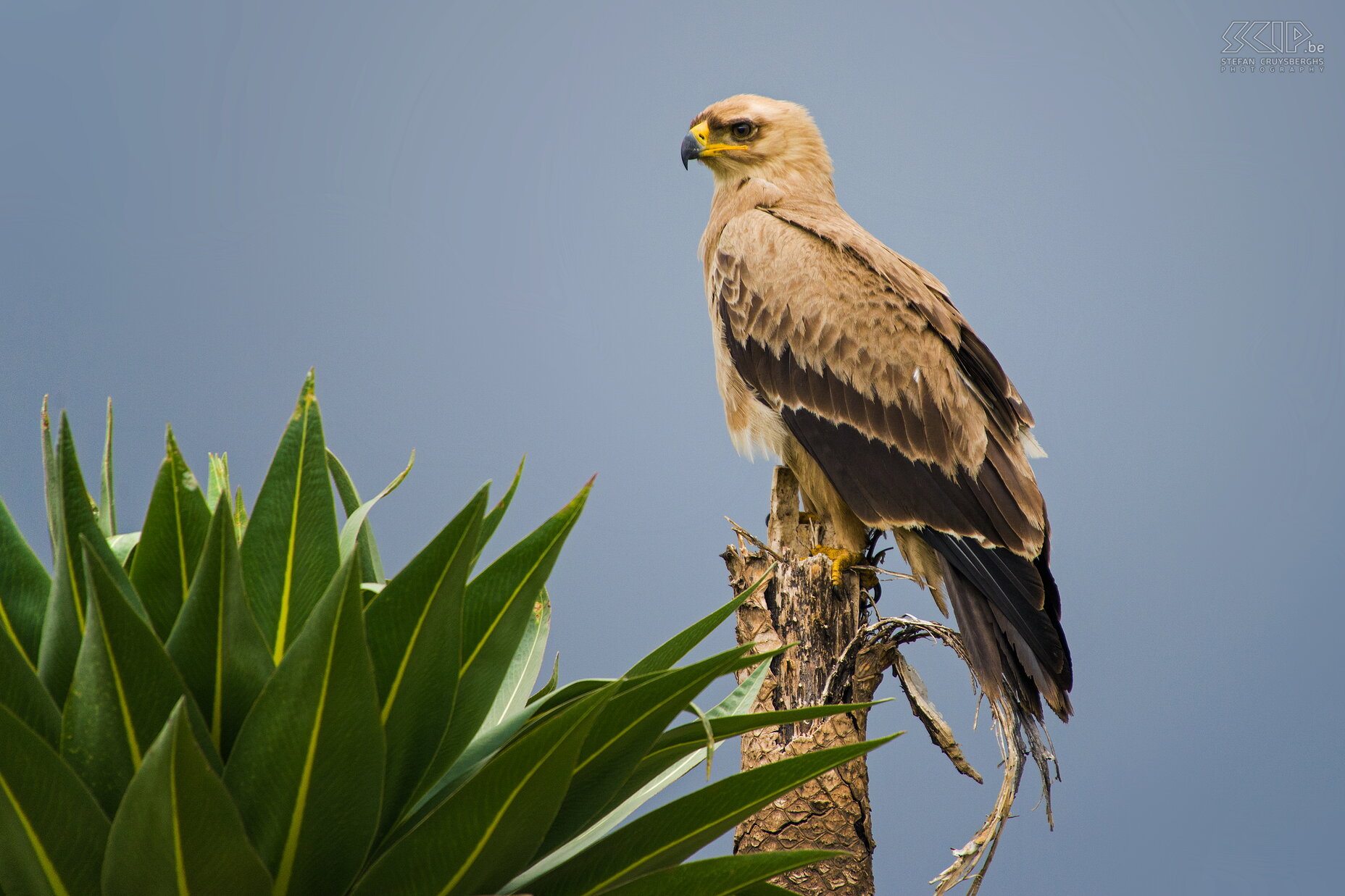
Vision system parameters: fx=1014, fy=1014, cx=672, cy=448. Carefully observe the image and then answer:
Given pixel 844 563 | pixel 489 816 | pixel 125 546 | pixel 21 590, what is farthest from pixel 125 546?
pixel 844 563

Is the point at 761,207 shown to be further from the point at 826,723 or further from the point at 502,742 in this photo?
the point at 502,742

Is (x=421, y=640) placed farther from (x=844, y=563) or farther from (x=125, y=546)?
(x=844, y=563)

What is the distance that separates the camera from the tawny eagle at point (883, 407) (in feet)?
8.63

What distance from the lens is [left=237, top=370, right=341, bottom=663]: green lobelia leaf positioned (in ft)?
2.97

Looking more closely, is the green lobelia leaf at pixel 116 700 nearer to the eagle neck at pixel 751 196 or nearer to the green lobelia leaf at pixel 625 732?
the green lobelia leaf at pixel 625 732

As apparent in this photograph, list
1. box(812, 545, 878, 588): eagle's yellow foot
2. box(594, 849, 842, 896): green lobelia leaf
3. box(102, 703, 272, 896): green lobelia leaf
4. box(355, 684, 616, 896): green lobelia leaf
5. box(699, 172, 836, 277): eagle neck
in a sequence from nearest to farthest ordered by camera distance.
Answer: box(102, 703, 272, 896): green lobelia leaf, box(355, 684, 616, 896): green lobelia leaf, box(594, 849, 842, 896): green lobelia leaf, box(812, 545, 878, 588): eagle's yellow foot, box(699, 172, 836, 277): eagle neck

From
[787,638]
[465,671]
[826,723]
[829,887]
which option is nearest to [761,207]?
[787,638]

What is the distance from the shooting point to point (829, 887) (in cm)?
255

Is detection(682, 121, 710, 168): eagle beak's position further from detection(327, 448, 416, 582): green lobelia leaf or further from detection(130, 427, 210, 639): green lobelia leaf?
detection(130, 427, 210, 639): green lobelia leaf

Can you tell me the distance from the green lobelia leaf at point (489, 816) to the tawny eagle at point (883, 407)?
1933 millimetres

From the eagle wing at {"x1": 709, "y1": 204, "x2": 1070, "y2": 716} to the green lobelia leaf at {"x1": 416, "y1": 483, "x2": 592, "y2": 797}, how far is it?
72.4 inches

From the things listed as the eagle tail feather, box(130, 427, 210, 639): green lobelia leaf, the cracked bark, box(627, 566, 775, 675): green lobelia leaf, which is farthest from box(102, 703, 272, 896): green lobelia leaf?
the eagle tail feather

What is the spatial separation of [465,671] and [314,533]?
0.22 metres

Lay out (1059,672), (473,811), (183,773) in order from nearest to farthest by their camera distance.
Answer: (183,773) → (473,811) → (1059,672)
